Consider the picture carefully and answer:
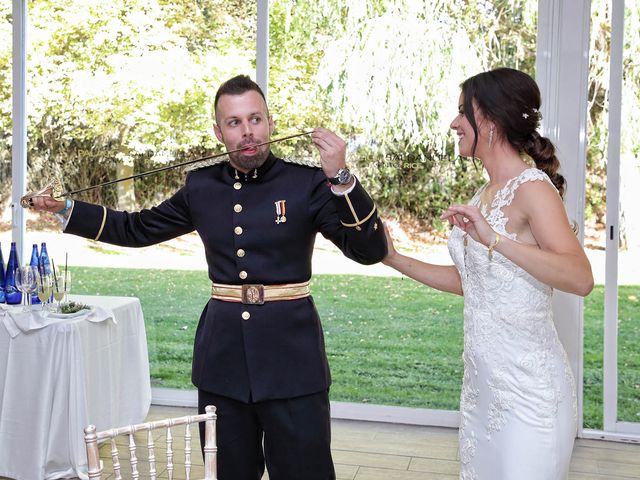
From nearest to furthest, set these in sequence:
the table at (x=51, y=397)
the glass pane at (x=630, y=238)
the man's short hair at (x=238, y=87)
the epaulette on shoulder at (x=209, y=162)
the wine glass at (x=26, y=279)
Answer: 1. the man's short hair at (x=238, y=87)
2. the epaulette on shoulder at (x=209, y=162)
3. the table at (x=51, y=397)
4. the wine glass at (x=26, y=279)
5. the glass pane at (x=630, y=238)

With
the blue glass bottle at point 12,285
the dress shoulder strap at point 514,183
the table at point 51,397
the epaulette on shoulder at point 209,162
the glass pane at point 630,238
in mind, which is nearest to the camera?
the dress shoulder strap at point 514,183

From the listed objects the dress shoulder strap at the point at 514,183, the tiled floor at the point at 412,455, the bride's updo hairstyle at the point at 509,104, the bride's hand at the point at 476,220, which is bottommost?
the tiled floor at the point at 412,455

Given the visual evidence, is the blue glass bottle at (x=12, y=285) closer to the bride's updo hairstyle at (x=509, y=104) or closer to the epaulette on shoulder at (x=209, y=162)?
the epaulette on shoulder at (x=209, y=162)

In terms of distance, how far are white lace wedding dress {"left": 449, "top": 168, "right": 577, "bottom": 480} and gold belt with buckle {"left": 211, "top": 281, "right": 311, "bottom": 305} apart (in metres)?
0.43

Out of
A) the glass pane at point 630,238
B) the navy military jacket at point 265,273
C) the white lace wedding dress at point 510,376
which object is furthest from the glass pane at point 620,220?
the navy military jacket at point 265,273

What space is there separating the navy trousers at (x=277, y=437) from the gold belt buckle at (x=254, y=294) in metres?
0.24

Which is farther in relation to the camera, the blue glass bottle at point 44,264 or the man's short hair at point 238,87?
the blue glass bottle at point 44,264

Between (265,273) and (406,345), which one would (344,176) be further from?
(406,345)

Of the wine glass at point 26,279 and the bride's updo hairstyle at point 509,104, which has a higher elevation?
the bride's updo hairstyle at point 509,104

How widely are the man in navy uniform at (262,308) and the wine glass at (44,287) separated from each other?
5.07ft

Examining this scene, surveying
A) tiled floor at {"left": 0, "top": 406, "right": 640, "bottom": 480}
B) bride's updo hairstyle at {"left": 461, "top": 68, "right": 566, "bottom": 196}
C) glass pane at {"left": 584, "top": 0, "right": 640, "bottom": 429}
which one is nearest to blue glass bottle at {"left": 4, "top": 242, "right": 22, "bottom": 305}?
tiled floor at {"left": 0, "top": 406, "right": 640, "bottom": 480}

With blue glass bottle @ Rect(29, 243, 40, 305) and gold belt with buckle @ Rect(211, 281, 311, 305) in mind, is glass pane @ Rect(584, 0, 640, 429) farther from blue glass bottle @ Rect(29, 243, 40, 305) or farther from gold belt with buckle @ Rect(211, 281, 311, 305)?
blue glass bottle @ Rect(29, 243, 40, 305)

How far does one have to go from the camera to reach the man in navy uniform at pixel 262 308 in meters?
1.93

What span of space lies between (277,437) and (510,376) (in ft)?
1.89
